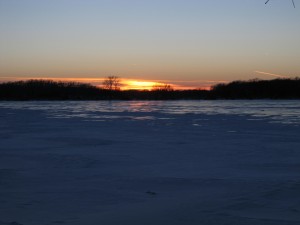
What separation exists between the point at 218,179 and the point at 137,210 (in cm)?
171

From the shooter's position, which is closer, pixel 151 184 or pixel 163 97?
pixel 151 184

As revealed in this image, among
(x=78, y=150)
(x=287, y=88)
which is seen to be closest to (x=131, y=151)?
(x=78, y=150)

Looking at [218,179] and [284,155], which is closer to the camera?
[218,179]

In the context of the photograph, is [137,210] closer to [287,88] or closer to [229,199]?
[229,199]

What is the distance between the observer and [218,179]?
5219mm

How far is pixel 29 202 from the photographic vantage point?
4.10 metres

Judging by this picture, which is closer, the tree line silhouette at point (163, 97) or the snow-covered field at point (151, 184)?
the snow-covered field at point (151, 184)

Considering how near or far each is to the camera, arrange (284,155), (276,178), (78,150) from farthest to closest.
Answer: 1. (78,150)
2. (284,155)
3. (276,178)

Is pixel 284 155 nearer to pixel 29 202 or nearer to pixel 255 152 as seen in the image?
pixel 255 152

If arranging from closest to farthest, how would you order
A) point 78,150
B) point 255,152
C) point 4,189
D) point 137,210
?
point 137,210 → point 4,189 → point 255,152 → point 78,150

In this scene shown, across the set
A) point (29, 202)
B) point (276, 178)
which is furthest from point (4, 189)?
point (276, 178)

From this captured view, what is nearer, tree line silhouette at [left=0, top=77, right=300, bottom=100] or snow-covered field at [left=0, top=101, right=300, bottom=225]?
snow-covered field at [left=0, top=101, right=300, bottom=225]

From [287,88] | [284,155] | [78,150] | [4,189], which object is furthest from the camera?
[287,88]

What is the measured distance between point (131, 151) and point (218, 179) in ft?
9.76
